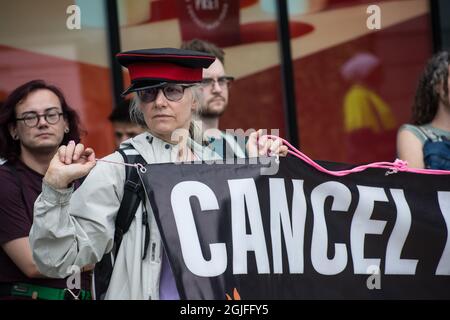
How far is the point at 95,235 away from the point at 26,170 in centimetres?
105

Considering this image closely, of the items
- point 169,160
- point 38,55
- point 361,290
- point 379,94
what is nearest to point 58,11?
point 38,55

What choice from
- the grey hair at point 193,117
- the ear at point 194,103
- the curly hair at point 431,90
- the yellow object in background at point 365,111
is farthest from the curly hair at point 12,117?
the yellow object in background at point 365,111

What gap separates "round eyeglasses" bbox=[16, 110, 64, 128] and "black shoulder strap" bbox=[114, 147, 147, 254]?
3.03 ft

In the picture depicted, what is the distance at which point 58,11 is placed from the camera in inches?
277

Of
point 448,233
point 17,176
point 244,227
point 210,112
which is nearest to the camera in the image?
point 244,227

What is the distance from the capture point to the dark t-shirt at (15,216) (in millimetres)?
4188

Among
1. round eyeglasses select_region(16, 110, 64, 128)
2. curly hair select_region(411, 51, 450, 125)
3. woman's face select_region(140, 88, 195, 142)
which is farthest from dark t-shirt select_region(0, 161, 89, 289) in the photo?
curly hair select_region(411, 51, 450, 125)

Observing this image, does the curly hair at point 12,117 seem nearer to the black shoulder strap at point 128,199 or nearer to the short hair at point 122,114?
the black shoulder strap at point 128,199

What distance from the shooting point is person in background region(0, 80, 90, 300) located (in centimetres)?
416

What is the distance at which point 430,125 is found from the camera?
16.8 feet

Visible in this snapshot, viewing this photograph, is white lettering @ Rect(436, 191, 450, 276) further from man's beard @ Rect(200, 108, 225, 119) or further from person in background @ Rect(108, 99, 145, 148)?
person in background @ Rect(108, 99, 145, 148)

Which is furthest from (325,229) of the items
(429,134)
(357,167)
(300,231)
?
(429,134)

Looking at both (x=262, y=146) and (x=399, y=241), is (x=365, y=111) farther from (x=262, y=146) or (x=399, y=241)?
(x=262, y=146)

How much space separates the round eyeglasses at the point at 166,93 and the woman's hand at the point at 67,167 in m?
0.42
